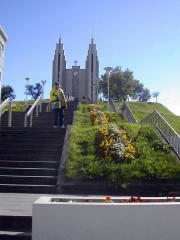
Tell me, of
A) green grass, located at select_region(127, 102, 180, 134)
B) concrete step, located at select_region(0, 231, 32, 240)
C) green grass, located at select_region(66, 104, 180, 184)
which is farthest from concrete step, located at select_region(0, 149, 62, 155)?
green grass, located at select_region(127, 102, 180, 134)

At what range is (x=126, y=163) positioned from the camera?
27.4ft

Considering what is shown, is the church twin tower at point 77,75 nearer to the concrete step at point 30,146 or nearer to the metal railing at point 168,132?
the metal railing at point 168,132

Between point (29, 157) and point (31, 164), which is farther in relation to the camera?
point (29, 157)

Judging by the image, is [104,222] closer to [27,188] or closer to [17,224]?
[17,224]

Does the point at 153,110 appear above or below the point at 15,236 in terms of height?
above

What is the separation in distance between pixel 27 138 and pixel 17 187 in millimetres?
3115

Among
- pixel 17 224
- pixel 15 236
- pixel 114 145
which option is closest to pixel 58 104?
pixel 114 145

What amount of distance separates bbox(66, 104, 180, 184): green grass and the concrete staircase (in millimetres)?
528

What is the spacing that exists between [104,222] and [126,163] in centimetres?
432

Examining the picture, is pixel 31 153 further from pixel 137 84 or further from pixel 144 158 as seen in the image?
pixel 137 84

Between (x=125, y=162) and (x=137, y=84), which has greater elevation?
(x=137, y=84)

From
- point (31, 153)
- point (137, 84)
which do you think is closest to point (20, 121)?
point (31, 153)

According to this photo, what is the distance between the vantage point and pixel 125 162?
8.42m

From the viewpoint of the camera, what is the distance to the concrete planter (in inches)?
161
